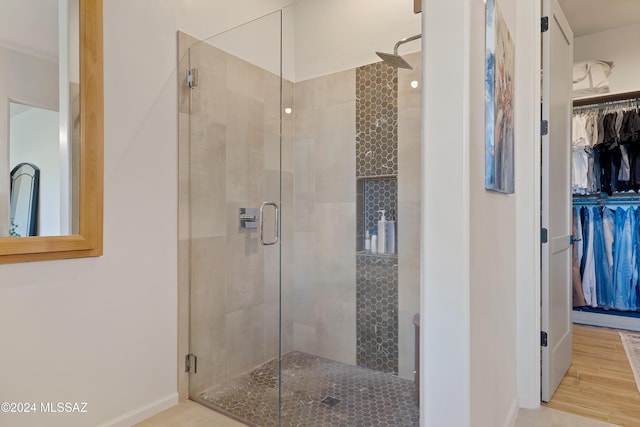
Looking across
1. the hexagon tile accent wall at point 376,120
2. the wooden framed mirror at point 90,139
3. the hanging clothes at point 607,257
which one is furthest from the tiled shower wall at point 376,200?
the hanging clothes at point 607,257

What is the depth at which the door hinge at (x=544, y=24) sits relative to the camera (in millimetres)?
2232

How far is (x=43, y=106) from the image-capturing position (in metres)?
1.64

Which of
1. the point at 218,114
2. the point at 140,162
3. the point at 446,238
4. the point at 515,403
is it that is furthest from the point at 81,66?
the point at 515,403

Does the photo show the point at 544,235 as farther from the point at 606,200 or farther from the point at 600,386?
the point at 606,200

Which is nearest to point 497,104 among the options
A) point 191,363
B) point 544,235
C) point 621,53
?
point 544,235

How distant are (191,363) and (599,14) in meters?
4.49

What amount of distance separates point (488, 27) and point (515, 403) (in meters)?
1.95

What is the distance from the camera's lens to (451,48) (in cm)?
120

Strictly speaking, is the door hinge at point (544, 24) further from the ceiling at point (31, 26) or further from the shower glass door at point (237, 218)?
the ceiling at point (31, 26)

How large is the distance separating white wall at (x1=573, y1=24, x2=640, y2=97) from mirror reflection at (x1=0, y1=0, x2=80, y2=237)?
444cm

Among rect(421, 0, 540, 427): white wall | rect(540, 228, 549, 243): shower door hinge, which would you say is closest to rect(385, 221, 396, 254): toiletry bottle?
rect(540, 228, 549, 243): shower door hinge

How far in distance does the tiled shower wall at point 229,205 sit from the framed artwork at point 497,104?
1447mm

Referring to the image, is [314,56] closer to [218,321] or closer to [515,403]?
[218,321]

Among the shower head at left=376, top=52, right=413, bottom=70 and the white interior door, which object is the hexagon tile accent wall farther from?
the white interior door
